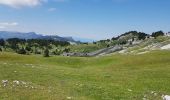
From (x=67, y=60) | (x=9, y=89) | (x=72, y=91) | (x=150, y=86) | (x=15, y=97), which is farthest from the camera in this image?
(x=67, y=60)

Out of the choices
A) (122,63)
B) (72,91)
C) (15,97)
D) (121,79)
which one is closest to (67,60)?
(122,63)

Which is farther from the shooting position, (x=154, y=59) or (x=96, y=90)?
(x=154, y=59)

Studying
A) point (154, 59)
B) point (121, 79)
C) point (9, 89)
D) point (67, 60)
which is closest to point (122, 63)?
point (154, 59)

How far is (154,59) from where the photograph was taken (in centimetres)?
7506

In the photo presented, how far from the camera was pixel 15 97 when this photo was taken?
89.8 ft

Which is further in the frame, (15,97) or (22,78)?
(22,78)

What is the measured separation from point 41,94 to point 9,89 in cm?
A: 350

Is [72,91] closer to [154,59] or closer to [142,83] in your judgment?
[142,83]

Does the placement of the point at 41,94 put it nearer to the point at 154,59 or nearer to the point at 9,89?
the point at 9,89

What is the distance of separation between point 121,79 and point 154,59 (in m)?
31.6

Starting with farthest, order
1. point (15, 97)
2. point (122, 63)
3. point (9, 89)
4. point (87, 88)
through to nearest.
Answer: point (122, 63) < point (87, 88) < point (9, 89) < point (15, 97)

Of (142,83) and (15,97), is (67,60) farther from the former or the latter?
(15,97)

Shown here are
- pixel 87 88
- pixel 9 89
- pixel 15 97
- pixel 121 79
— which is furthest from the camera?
pixel 121 79

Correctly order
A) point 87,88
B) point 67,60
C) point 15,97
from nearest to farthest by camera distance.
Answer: point 15,97
point 87,88
point 67,60
